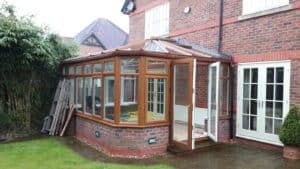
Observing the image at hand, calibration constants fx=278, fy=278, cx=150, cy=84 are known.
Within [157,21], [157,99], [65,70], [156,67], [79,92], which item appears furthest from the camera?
[157,21]

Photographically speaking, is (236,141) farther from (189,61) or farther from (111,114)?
(111,114)

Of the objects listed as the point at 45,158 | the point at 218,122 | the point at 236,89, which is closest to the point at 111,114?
the point at 45,158

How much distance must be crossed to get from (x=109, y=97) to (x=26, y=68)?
4170mm

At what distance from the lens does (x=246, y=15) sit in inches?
326

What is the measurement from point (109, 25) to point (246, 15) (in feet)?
78.6

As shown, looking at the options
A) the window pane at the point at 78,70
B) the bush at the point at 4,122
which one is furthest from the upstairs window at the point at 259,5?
the bush at the point at 4,122

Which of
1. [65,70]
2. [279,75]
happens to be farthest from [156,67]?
[65,70]

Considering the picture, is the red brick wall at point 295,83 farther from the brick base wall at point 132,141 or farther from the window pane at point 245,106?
the brick base wall at point 132,141

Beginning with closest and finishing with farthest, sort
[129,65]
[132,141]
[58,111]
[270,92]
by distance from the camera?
1. [132,141]
2. [129,65]
3. [270,92]
4. [58,111]

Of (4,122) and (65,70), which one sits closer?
(4,122)

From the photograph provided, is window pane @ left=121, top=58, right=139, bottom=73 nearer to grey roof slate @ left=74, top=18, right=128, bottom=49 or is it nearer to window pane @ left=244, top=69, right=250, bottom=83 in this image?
window pane @ left=244, top=69, right=250, bottom=83

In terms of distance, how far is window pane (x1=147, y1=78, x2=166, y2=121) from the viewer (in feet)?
23.5

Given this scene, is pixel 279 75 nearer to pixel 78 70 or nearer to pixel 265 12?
pixel 265 12

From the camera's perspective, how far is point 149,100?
7.09 metres
